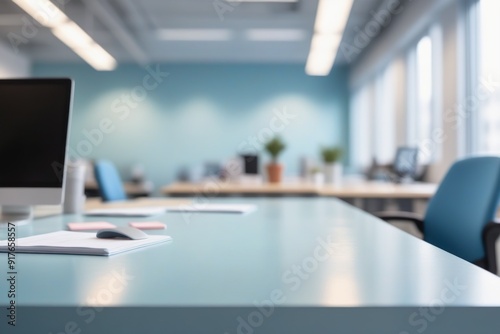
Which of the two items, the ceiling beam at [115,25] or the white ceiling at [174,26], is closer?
→ the ceiling beam at [115,25]

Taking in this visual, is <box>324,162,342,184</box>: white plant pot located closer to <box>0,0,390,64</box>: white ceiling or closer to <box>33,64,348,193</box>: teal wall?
<box>0,0,390,64</box>: white ceiling

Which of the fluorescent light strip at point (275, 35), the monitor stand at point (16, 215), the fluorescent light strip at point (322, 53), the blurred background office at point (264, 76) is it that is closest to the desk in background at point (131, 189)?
the blurred background office at point (264, 76)

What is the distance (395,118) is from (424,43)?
132cm

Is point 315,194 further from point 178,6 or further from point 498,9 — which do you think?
point 178,6

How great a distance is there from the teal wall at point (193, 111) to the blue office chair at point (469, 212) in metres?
7.58

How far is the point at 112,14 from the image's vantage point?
6527 millimetres

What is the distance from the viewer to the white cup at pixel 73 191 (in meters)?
2.23

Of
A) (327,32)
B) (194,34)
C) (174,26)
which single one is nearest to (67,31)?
(174,26)

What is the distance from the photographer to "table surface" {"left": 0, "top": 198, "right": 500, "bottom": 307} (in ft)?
2.50

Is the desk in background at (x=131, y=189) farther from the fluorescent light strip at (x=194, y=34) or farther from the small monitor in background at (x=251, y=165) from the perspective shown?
the small monitor in background at (x=251, y=165)

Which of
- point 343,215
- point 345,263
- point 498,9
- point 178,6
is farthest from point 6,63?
point 345,263

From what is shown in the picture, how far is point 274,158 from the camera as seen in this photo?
5.18m

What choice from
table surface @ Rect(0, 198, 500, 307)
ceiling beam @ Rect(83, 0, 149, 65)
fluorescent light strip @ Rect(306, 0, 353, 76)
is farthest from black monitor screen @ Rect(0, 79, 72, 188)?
ceiling beam @ Rect(83, 0, 149, 65)

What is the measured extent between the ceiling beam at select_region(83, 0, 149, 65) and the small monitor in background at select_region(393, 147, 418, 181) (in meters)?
3.86
